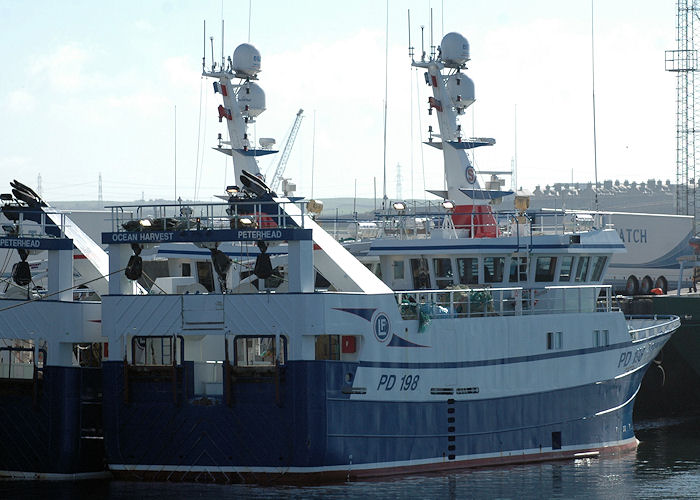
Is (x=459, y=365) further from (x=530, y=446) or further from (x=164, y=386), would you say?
(x=164, y=386)

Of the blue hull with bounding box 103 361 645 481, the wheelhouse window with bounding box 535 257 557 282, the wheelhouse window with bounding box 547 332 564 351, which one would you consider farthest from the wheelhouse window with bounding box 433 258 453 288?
the blue hull with bounding box 103 361 645 481

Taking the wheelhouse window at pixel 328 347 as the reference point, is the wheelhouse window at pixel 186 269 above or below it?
above

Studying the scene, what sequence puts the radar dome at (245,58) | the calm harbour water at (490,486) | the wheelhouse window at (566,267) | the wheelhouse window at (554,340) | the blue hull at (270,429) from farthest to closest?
1. the radar dome at (245,58)
2. the wheelhouse window at (566,267)
3. the wheelhouse window at (554,340)
4. the blue hull at (270,429)
5. the calm harbour water at (490,486)

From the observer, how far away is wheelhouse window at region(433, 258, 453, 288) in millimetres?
32656

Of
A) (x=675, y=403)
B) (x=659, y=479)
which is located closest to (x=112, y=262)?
(x=659, y=479)

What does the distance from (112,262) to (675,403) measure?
926 inches

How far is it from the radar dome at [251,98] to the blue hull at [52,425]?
523 inches

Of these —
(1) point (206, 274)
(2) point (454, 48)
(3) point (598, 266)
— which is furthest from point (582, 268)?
(1) point (206, 274)

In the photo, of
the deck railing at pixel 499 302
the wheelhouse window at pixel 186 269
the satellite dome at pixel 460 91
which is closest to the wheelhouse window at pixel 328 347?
the deck railing at pixel 499 302

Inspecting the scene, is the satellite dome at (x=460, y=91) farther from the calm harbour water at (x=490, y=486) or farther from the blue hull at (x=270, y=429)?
the blue hull at (x=270, y=429)

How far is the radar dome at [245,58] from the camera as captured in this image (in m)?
38.1

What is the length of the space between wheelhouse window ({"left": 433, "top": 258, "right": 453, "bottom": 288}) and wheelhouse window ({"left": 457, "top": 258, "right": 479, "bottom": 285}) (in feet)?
0.87

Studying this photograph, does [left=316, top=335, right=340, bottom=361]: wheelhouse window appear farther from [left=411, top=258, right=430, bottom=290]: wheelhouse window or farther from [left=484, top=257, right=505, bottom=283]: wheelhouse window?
[left=484, top=257, right=505, bottom=283]: wheelhouse window

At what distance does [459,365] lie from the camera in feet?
90.6
